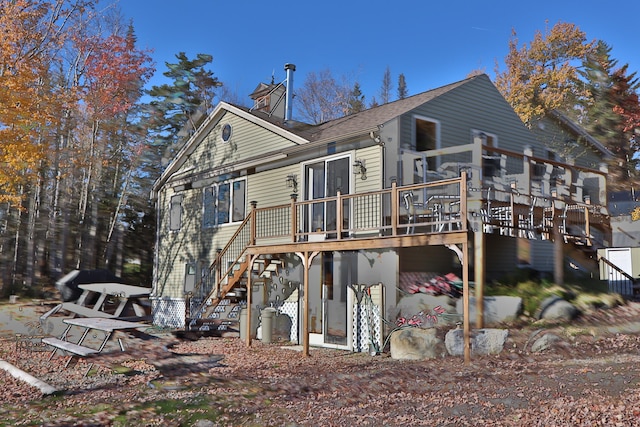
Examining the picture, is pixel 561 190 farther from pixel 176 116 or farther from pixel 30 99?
pixel 176 116

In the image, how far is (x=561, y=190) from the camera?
14.6 m

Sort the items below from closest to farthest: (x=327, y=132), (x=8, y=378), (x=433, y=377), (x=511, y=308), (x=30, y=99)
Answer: (x=433, y=377)
(x=8, y=378)
(x=511, y=308)
(x=327, y=132)
(x=30, y=99)

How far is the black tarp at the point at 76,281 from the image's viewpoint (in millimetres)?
25844

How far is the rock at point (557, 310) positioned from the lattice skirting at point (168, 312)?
12.1m

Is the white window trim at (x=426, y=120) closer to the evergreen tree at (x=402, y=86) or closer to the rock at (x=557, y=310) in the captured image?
the rock at (x=557, y=310)

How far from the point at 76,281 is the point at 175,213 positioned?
7.02m

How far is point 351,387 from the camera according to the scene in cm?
915

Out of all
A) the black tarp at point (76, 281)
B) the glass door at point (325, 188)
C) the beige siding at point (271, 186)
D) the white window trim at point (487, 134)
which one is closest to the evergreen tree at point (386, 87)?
the black tarp at point (76, 281)

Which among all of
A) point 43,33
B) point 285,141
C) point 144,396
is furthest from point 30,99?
point 144,396

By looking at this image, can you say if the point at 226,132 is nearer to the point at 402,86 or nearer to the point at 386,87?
the point at 386,87

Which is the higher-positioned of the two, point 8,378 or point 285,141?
point 285,141

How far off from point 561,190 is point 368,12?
84.2 ft

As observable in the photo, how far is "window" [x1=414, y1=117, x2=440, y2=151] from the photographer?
15.4m

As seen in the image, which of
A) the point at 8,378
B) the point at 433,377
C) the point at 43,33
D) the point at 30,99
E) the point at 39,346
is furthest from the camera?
the point at 43,33
